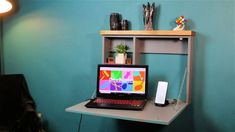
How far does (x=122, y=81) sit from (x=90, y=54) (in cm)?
66

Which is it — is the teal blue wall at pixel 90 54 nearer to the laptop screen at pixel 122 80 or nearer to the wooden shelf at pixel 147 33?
the wooden shelf at pixel 147 33

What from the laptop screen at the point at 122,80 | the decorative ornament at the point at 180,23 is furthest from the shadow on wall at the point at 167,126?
the decorative ornament at the point at 180,23

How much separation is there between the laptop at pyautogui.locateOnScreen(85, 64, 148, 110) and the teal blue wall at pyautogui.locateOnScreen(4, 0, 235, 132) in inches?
12.2

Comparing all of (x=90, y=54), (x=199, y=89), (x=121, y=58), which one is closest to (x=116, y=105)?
(x=121, y=58)

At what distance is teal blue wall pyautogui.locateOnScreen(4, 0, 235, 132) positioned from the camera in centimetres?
264

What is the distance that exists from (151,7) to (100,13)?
58cm

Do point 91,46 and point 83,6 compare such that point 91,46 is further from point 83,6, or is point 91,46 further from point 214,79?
point 214,79

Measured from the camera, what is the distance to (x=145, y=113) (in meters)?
2.23

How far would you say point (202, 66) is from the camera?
2.71m

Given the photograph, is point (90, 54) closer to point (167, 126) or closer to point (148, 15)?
point (148, 15)

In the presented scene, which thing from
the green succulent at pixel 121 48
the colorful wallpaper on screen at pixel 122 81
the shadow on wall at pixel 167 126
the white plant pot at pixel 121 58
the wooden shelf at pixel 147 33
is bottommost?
the shadow on wall at pixel 167 126

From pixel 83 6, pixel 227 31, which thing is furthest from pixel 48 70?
pixel 227 31

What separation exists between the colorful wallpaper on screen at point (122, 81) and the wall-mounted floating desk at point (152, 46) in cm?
19

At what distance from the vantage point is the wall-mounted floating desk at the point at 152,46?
2.30m
